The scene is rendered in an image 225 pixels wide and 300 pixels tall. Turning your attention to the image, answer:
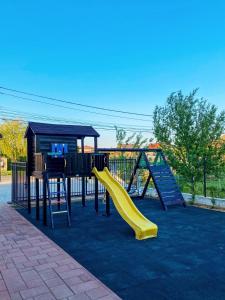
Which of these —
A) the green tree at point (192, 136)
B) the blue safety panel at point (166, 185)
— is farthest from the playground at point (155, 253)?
the green tree at point (192, 136)

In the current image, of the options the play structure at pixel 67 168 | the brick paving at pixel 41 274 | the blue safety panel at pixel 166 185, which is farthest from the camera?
the blue safety panel at pixel 166 185

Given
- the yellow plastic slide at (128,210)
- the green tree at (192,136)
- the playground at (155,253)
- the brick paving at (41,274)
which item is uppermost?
the green tree at (192,136)

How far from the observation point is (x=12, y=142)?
1075 inches

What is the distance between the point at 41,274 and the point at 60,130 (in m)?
5.07

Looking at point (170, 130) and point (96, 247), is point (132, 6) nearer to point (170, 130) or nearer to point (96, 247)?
point (170, 130)

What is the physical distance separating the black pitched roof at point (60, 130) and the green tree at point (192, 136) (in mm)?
3238

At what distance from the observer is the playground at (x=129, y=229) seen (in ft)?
11.3

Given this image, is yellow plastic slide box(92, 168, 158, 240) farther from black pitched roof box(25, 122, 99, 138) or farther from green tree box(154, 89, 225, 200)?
green tree box(154, 89, 225, 200)

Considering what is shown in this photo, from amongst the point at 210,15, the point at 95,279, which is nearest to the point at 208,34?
the point at 210,15

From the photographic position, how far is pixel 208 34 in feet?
38.5

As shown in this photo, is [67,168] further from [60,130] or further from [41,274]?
[41,274]

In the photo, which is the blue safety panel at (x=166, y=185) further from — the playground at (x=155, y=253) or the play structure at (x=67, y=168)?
the playground at (x=155, y=253)

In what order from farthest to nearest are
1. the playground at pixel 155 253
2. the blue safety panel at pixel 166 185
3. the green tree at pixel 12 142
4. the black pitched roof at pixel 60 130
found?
the green tree at pixel 12 142
the blue safety panel at pixel 166 185
the black pitched roof at pixel 60 130
the playground at pixel 155 253

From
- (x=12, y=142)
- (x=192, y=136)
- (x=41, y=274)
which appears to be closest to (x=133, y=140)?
(x=192, y=136)
